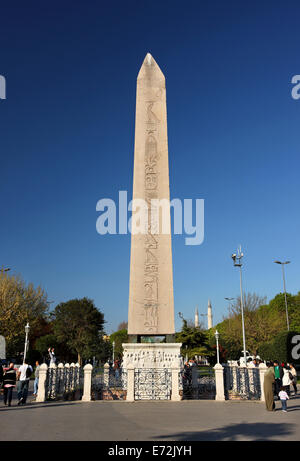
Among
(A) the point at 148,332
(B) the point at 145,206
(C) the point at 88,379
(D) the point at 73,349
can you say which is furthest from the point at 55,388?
(D) the point at 73,349

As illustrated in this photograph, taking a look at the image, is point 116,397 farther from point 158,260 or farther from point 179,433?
point 179,433

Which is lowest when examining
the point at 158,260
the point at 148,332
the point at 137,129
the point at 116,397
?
the point at 116,397

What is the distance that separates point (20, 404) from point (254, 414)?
7.03 m

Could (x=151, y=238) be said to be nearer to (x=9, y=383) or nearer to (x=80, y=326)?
(x=9, y=383)

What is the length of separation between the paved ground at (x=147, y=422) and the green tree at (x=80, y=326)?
37504 millimetres

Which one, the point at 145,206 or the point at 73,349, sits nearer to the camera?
the point at 145,206

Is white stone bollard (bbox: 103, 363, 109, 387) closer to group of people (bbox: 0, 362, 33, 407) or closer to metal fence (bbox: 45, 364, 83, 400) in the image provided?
metal fence (bbox: 45, 364, 83, 400)

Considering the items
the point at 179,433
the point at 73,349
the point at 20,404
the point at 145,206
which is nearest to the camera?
the point at 179,433

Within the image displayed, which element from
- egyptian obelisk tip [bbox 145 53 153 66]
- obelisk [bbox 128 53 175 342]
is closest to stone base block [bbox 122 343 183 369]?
obelisk [bbox 128 53 175 342]

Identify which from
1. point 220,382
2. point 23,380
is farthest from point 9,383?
point 220,382

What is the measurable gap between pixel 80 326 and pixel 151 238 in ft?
127

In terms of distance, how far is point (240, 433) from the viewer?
7.16 m

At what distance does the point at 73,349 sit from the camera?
49.0 meters

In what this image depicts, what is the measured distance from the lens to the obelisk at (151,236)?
A: 13.6 metres
